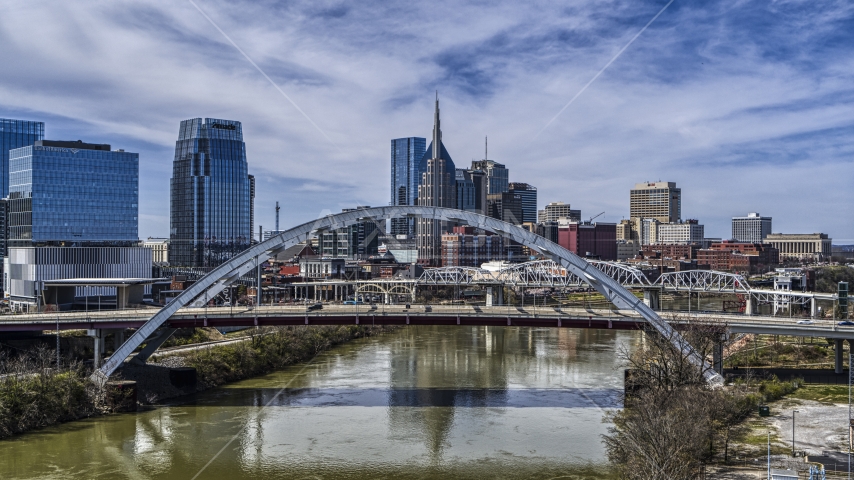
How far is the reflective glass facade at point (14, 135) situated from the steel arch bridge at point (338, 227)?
139 metres

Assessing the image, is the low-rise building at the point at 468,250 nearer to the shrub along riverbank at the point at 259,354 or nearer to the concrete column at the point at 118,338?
the shrub along riverbank at the point at 259,354

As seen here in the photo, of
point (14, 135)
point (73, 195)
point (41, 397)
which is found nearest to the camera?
point (41, 397)

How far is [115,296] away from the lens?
250ft

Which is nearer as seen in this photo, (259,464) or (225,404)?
(259,464)

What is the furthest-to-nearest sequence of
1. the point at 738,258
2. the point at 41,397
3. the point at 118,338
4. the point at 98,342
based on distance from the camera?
the point at 738,258
the point at 118,338
the point at 98,342
the point at 41,397

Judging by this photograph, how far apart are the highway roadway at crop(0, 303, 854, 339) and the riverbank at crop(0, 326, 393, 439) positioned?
2467mm

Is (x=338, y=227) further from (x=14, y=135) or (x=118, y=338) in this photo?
(x=14, y=135)

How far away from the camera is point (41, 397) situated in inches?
1537

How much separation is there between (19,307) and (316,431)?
49.9m

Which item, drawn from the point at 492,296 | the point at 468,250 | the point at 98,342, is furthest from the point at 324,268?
the point at 98,342

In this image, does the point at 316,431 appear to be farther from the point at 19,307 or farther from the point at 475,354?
the point at 19,307

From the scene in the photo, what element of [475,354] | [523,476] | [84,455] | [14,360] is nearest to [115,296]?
[14,360]

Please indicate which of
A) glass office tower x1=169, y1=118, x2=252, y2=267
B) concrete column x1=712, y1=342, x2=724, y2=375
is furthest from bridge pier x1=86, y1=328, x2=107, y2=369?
glass office tower x1=169, y1=118, x2=252, y2=267

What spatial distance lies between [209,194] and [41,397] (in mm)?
112936
